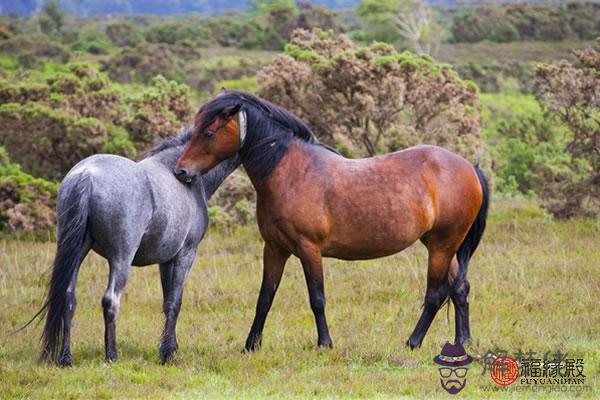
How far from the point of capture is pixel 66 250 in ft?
22.6

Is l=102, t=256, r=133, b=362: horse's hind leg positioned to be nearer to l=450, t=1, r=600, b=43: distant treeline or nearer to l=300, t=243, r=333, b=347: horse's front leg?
l=300, t=243, r=333, b=347: horse's front leg

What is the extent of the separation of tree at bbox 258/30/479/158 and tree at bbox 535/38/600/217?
1507 mm

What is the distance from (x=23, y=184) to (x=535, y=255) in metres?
8.10

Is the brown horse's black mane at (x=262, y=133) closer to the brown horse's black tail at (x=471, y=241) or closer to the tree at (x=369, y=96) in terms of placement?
the brown horse's black tail at (x=471, y=241)

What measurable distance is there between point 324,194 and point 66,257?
2.19m

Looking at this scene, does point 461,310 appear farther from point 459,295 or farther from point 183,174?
point 183,174

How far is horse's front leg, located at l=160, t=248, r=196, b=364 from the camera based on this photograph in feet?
24.4

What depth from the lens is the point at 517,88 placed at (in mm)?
37531

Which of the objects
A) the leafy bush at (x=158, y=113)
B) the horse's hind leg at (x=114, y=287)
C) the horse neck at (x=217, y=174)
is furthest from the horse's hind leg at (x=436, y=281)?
the leafy bush at (x=158, y=113)

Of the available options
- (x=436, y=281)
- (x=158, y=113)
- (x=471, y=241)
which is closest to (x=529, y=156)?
(x=158, y=113)

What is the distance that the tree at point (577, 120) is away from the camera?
1467cm

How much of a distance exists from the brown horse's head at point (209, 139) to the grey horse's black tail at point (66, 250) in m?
0.92

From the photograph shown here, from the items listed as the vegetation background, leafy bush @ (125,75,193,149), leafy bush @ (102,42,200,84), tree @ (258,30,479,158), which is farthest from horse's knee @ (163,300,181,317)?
leafy bush @ (102,42,200,84)

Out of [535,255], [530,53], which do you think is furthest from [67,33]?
[535,255]
